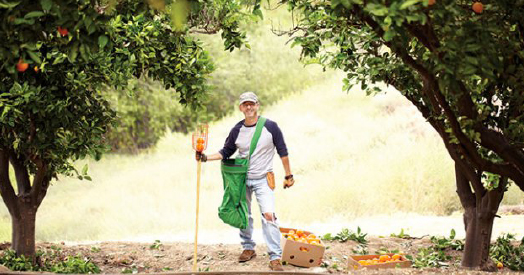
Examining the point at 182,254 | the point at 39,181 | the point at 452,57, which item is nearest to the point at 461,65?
the point at 452,57

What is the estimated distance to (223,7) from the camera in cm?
649

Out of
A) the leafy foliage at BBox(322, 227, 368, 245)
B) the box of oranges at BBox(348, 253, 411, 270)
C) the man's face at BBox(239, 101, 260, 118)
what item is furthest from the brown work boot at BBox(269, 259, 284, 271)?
the leafy foliage at BBox(322, 227, 368, 245)

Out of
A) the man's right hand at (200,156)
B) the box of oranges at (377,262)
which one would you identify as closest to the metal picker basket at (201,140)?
the man's right hand at (200,156)

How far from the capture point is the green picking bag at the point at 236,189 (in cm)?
658

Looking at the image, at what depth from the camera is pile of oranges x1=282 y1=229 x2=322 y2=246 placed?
279 inches

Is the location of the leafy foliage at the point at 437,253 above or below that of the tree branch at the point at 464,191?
below

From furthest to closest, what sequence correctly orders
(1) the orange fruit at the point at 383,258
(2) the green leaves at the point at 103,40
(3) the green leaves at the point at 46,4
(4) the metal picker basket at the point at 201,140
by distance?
(1) the orange fruit at the point at 383,258, (4) the metal picker basket at the point at 201,140, (2) the green leaves at the point at 103,40, (3) the green leaves at the point at 46,4

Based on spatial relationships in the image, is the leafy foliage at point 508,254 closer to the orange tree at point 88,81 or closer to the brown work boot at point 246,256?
the brown work boot at point 246,256

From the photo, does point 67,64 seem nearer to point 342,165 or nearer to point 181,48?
point 181,48

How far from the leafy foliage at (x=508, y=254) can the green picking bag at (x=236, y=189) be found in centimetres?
262

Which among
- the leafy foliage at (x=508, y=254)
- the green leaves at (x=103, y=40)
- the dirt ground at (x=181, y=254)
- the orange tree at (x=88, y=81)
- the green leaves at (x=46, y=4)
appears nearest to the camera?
the green leaves at (x=46, y=4)

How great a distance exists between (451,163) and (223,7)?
330 inches

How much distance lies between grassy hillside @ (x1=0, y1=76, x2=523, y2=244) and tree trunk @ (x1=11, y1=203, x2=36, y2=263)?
4251mm

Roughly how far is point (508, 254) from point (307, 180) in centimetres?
757
